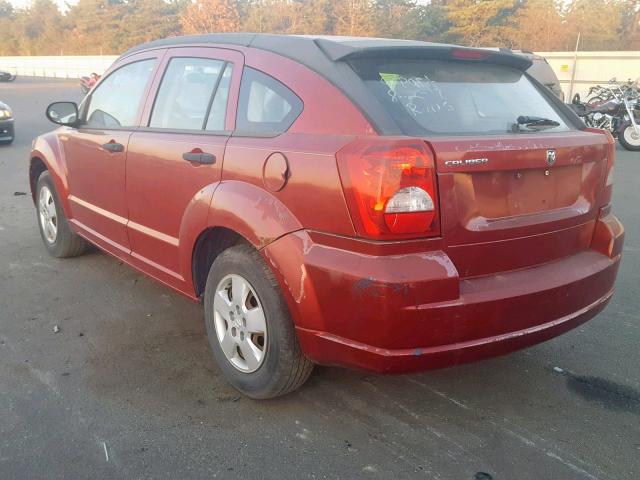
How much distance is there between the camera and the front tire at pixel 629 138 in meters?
12.9

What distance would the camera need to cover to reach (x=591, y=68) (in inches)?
793

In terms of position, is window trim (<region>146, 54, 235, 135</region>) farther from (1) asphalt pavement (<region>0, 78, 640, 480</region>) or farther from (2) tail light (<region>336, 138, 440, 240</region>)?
(1) asphalt pavement (<region>0, 78, 640, 480</region>)

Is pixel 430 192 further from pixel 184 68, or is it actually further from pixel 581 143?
pixel 184 68

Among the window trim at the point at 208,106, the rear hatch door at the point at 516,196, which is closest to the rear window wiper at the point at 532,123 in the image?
the rear hatch door at the point at 516,196

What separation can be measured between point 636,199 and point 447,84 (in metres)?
6.26

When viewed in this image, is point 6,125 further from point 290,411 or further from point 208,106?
point 290,411

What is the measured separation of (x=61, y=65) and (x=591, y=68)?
51.8 m

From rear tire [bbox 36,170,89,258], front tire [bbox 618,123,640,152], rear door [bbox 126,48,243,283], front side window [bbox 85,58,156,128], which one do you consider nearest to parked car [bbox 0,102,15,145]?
rear tire [bbox 36,170,89,258]

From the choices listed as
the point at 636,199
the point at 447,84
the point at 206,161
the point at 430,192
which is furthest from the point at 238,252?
the point at 636,199

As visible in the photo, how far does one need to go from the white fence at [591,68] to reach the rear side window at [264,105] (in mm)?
19347

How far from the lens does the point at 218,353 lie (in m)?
3.16

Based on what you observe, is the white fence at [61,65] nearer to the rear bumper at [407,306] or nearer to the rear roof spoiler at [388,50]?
the rear roof spoiler at [388,50]

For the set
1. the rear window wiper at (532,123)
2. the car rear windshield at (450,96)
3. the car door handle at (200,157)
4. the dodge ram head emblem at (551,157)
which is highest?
the car rear windshield at (450,96)

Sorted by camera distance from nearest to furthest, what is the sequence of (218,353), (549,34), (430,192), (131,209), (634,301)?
(430,192) → (218,353) → (131,209) → (634,301) → (549,34)
